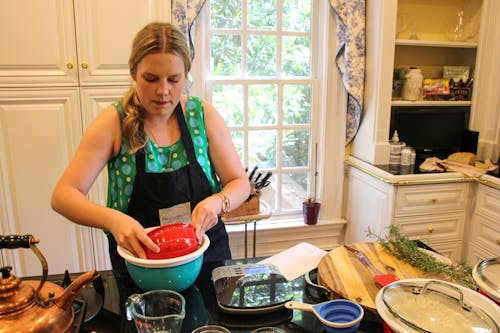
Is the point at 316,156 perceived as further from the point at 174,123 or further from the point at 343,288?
the point at 343,288

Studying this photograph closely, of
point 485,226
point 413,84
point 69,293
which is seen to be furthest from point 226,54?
Answer: point 69,293

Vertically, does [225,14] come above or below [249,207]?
above

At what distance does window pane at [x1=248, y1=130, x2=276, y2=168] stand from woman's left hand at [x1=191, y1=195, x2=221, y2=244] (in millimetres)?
1576

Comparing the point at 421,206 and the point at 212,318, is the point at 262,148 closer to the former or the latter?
the point at 421,206

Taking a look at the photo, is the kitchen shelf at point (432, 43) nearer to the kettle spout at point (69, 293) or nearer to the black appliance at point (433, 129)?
the black appliance at point (433, 129)

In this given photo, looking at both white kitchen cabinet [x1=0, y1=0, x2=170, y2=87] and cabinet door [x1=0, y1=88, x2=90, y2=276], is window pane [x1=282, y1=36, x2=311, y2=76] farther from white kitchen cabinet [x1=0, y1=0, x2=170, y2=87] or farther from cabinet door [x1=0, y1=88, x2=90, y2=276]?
cabinet door [x1=0, y1=88, x2=90, y2=276]

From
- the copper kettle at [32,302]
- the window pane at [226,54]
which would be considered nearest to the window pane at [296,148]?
the window pane at [226,54]

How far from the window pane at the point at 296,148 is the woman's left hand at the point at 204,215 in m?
1.67

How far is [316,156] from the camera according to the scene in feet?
9.35

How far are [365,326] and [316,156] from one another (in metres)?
1.98

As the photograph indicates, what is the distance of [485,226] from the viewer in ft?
7.58

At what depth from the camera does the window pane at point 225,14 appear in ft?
8.27

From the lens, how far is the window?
8.43 feet

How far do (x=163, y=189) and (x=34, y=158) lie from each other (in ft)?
3.87
